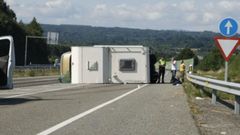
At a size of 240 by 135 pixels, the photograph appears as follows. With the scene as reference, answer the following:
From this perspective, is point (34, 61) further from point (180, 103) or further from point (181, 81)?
point (180, 103)

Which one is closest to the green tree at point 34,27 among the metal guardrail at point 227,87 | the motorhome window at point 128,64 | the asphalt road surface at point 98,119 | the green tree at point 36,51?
the green tree at point 36,51

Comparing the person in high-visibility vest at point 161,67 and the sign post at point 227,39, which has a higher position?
the sign post at point 227,39

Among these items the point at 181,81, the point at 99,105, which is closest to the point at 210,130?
the point at 99,105

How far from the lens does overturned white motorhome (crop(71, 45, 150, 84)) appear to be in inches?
1353

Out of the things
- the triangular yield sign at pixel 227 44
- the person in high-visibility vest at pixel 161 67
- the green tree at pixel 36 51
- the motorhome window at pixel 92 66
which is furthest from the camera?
the green tree at pixel 36 51

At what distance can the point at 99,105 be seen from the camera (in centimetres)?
1683

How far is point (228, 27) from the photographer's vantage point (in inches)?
704

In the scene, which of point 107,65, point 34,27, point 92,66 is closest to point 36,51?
point 34,27

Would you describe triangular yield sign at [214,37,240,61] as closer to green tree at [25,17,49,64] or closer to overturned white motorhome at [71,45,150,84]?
overturned white motorhome at [71,45,150,84]

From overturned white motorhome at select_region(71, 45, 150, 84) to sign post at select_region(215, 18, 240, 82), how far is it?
16.6 meters

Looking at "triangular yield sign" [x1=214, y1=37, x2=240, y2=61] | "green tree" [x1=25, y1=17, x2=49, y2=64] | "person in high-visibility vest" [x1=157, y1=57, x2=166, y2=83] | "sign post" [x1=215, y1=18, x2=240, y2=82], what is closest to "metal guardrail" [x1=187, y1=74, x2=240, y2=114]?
"sign post" [x1=215, y1=18, x2=240, y2=82]

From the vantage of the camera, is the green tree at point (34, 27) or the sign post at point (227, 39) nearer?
the sign post at point (227, 39)

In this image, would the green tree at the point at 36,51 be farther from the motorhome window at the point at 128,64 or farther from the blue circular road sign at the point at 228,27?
the blue circular road sign at the point at 228,27

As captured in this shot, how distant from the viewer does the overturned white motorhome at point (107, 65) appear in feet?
113
